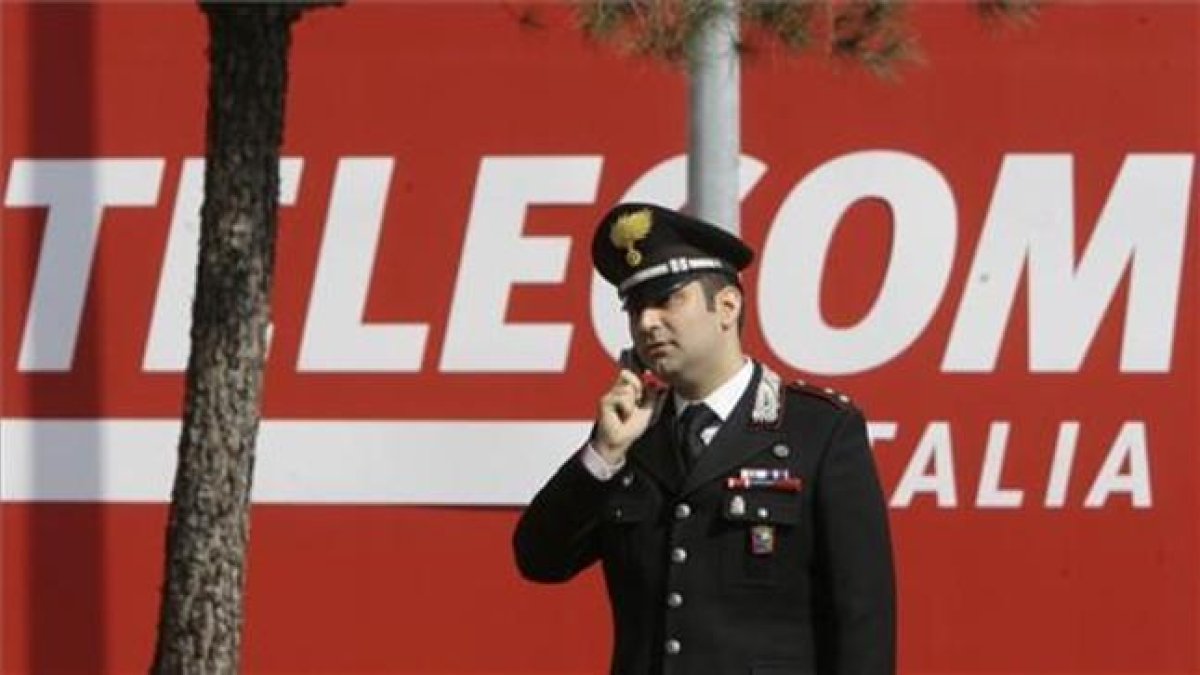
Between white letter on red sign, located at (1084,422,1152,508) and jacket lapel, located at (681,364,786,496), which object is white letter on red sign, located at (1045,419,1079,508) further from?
jacket lapel, located at (681,364,786,496)

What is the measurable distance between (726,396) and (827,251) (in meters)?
3.65

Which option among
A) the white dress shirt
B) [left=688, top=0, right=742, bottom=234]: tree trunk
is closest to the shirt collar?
the white dress shirt

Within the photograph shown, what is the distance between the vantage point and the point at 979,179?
7.28 m

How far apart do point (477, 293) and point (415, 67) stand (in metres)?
0.61

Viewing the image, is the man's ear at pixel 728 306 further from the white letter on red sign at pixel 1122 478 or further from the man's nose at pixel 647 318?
the white letter on red sign at pixel 1122 478

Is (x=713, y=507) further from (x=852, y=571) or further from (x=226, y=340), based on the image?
(x=226, y=340)

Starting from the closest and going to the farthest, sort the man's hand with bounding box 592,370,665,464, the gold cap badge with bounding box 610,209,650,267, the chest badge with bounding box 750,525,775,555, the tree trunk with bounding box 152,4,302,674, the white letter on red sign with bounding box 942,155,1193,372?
the man's hand with bounding box 592,370,665,464
the chest badge with bounding box 750,525,775,555
the gold cap badge with bounding box 610,209,650,267
the tree trunk with bounding box 152,4,302,674
the white letter on red sign with bounding box 942,155,1193,372

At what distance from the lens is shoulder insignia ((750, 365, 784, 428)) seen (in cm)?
368

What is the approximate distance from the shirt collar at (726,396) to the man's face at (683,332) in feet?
0.19

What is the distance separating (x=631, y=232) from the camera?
3.73 meters

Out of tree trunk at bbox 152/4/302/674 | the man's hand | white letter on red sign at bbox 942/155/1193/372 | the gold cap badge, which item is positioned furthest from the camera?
white letter on red sign at bbox 942/155/1193/372

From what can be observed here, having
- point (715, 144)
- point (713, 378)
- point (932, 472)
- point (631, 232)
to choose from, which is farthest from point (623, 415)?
point (932, 472)

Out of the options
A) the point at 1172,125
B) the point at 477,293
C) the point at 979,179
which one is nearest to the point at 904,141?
the point at 979,179

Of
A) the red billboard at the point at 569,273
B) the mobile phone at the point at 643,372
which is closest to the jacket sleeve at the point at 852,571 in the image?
the mobile phone at the point at 643,372
